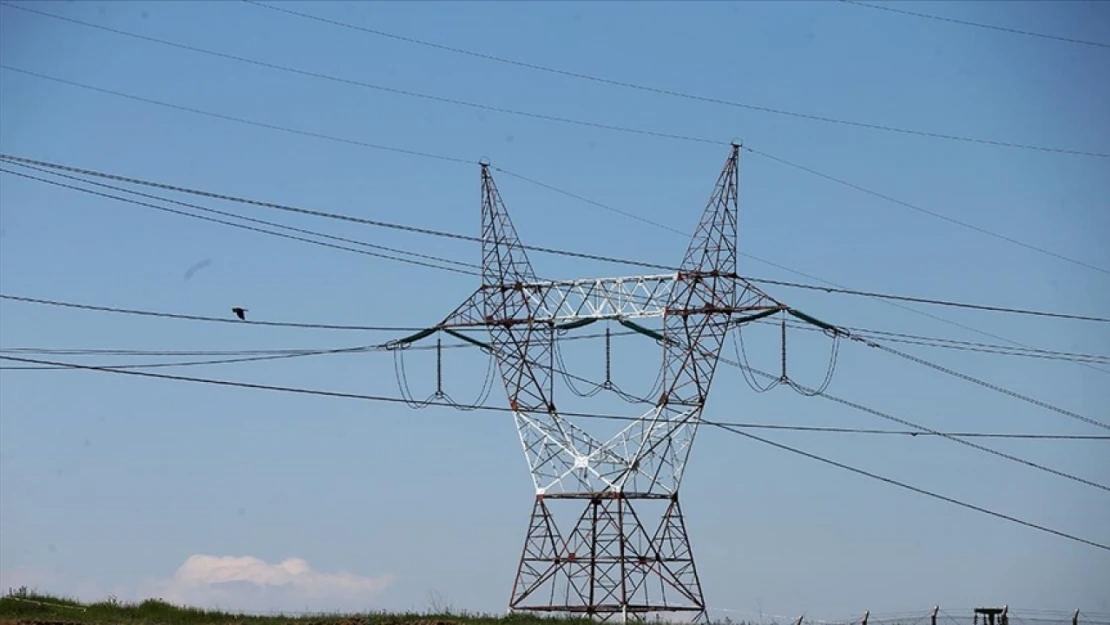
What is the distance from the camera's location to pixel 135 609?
66625 millimetres

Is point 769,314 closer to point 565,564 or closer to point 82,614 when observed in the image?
point 565,564

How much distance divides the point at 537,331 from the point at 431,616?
19146 mm

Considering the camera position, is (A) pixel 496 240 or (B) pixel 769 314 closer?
(B) pixel 769 314

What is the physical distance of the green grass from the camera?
6272cm

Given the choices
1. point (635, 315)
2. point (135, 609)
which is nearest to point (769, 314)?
point (635, 315)

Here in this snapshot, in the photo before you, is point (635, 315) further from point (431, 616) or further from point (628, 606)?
point (431, 616)

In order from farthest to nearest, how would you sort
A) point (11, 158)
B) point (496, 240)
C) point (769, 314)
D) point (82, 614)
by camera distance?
point (496, 240) < point (769, 314) < point (82, 614) < point (11, 158)

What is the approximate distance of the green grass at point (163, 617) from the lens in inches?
2469

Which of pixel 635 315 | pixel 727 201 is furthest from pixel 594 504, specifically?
pixel 727 201

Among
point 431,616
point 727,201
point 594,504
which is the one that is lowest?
point 431,616

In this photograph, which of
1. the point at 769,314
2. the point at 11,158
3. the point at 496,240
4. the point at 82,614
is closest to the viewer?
the point at 11,158

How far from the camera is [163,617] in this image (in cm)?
6506

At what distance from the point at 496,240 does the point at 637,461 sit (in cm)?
1055

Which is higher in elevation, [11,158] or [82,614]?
[11,158]
